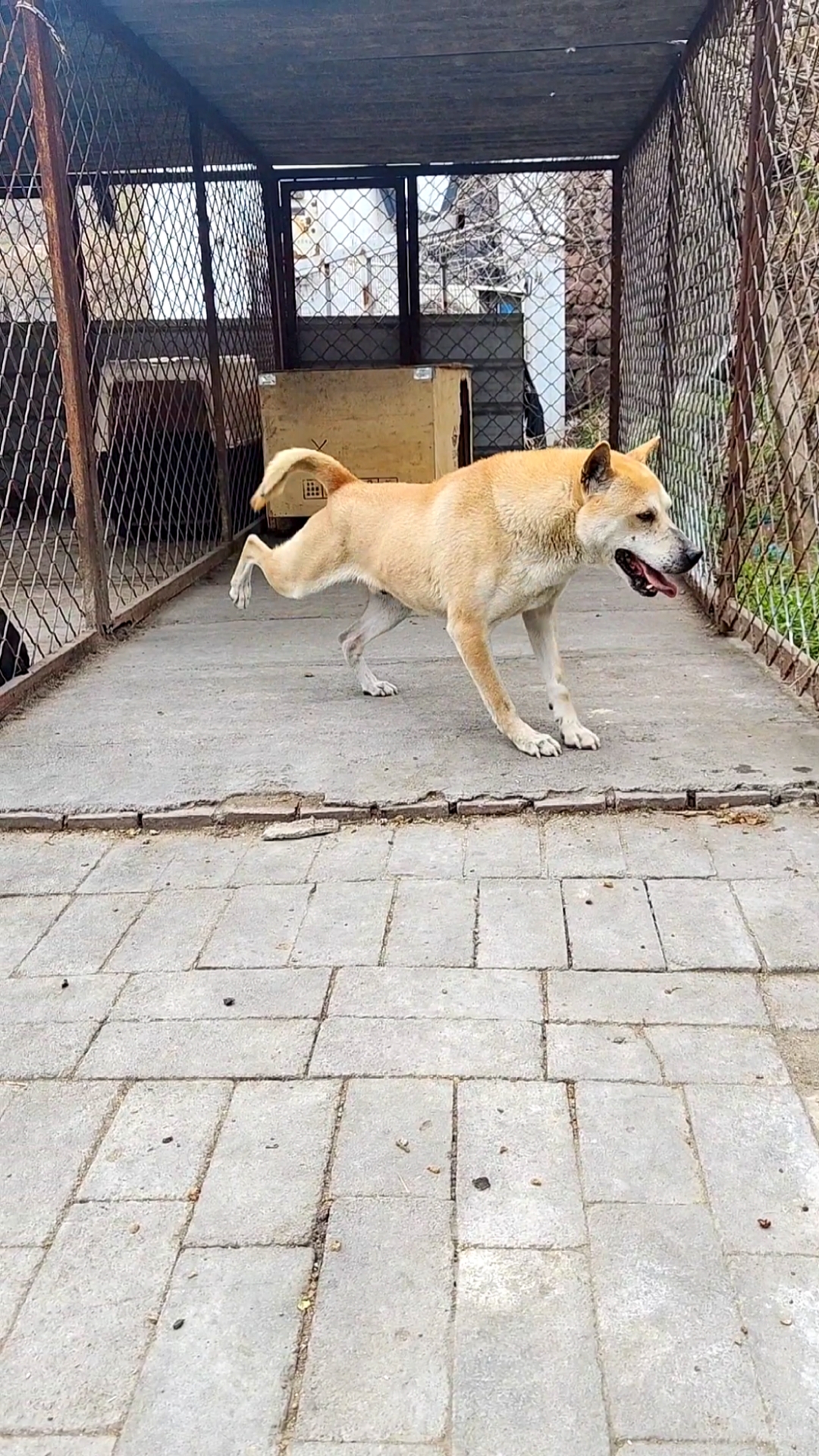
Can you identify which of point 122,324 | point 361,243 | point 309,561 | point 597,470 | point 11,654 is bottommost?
point 11,654

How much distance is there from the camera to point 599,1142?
1.76 meters

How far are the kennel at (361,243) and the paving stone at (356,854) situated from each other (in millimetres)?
1720

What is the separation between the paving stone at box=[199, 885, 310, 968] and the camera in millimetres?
2368

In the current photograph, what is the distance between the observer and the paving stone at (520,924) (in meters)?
2.32

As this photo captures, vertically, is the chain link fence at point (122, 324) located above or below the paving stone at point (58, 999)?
above

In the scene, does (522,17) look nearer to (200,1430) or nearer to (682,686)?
(682,686)

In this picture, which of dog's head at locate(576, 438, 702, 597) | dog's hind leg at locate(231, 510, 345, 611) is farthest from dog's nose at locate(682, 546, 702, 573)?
dog's hind leg at locate(231, 510, 345, 611)

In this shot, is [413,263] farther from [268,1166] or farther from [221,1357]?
[221,1357]

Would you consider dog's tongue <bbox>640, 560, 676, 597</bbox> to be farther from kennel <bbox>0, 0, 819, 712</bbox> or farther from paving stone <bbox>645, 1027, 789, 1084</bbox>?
paving stone <bbox>645, 1027, 789, 1084</bbox>

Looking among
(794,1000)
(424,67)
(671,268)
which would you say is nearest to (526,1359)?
(794,1000)

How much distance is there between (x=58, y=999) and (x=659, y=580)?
2.12 m

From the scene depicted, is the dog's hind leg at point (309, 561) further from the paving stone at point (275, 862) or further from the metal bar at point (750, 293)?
the metal bar at point (750, 293)

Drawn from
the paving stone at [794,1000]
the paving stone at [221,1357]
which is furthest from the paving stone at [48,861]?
the paving stone at [794,1000]

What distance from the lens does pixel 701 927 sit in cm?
241
